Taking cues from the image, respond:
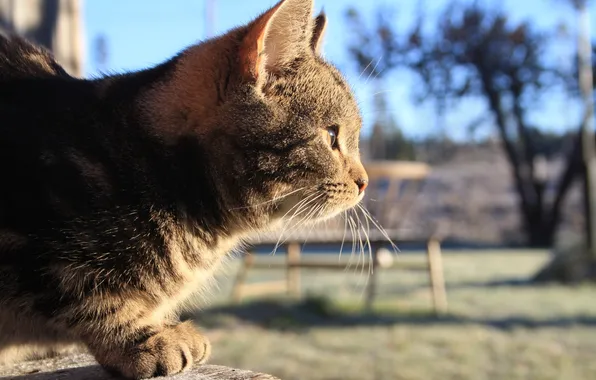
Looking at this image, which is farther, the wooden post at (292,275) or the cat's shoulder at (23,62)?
the wooden post at (292,275)

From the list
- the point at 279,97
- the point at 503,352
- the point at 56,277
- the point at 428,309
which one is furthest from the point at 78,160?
the point at 428,309

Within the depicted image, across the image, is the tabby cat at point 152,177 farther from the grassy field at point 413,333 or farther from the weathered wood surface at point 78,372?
the grassy field at point 413,333

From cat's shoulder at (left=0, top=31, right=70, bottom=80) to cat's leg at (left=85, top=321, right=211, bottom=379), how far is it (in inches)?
24.4

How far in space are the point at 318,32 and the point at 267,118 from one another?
0.45m

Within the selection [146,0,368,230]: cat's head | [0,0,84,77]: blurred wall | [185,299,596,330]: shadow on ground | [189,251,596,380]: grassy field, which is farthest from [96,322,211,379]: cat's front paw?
[185,299,596,330]: shadow on ground

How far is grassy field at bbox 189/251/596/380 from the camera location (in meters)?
3.73

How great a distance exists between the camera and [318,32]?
1762 mm

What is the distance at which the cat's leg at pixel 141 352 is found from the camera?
1212 mm

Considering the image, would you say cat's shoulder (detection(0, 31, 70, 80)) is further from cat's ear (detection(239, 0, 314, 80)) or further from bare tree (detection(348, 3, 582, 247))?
bare tree (detection(348, 3, 582, 247))

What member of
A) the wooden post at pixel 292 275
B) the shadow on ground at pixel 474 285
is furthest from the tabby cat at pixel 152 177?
the shadow on ground at pixel 474 285

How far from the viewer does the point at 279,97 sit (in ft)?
4.86

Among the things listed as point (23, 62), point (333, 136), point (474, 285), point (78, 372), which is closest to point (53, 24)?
point (23, 62)

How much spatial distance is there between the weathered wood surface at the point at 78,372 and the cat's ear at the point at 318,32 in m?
0.86

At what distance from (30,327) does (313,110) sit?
0.77 m
